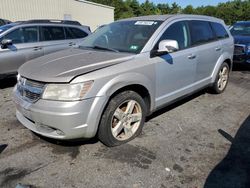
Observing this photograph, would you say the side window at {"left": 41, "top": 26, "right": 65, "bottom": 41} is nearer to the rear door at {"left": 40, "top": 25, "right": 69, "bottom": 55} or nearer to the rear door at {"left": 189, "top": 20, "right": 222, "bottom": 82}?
the rear door at {"left": 40, "top": 25, "right": 69, "bottom": 55}

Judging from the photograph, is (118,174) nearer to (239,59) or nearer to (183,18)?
(183,18)

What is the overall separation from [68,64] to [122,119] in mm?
1022

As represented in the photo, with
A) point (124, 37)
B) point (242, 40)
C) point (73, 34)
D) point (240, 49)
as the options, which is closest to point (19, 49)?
point (73, 34)

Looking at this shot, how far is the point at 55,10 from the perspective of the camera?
23500 mm

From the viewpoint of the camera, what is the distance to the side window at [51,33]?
7.42m

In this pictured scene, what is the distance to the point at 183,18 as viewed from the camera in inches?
187

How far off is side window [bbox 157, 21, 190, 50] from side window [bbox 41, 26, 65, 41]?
13.9 ft

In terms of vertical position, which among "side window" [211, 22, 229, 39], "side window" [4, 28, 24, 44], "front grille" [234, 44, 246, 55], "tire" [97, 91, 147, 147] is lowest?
"tire" [97, 91, 147, 147]

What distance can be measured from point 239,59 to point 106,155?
665 cm

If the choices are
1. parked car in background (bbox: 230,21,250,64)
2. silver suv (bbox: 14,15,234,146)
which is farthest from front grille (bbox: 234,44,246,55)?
silver suv (bbox: 14,15,234,146)

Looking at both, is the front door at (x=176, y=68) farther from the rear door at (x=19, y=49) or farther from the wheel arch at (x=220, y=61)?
the rear door at (x=19, y=49)

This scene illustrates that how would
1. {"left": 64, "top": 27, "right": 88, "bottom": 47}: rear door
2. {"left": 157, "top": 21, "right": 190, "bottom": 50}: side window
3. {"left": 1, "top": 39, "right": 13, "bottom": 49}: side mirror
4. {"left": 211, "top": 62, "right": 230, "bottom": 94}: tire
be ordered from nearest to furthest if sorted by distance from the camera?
{"left": 157, "top": 21, "right": 190, "bottom": 50}: side window, {"left": 211, "top": 62, "right": 230, "bottom": 94}: tire, {"left": 1, "top": 39, "right": 13, "bottom": 49}: side mirror, {"left": 64, "top": 27, "right": 88, "bottom": 47}: rear door

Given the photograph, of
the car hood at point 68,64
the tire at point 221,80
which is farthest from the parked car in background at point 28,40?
the tire at point 221,80

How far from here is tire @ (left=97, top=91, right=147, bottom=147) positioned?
3418mm
